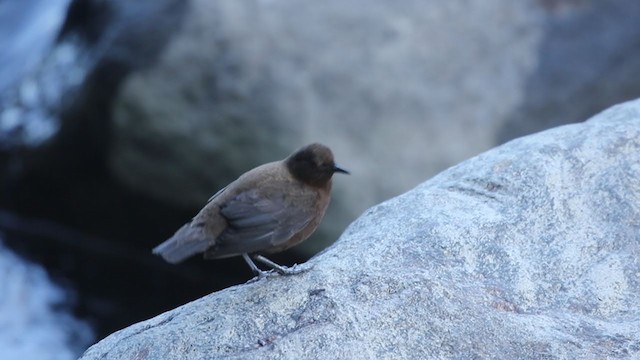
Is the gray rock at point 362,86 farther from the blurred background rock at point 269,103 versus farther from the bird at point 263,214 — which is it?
the bird at point 263,214

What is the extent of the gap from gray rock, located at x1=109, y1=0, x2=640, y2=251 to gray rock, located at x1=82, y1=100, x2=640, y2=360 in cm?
279

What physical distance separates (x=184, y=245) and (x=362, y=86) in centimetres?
A: 349

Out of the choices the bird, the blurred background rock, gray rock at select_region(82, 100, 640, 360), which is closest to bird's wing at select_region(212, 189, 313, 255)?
the bird

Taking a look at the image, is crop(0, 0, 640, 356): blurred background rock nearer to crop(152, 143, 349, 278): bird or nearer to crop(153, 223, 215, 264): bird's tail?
crop(152, 143, 349, 278): bird

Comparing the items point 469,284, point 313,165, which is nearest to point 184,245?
point 313,165

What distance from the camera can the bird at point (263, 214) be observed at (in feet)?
12.4

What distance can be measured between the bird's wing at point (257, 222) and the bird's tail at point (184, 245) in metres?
0.06

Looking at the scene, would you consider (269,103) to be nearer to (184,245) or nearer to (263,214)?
(263,214)

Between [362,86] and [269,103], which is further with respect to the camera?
[362,86]

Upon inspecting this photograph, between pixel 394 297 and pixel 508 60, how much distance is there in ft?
14.0

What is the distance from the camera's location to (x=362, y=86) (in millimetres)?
7043

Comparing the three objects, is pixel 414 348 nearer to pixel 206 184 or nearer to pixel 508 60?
pixel 206 184

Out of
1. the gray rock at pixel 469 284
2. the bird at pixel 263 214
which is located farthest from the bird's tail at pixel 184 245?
the gray rock at pixel 469 284

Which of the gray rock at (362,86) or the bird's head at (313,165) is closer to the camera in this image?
the bird's head at (313,165)
